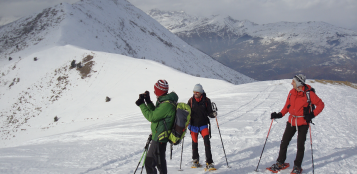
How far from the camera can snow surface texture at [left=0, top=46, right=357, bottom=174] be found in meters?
5.99

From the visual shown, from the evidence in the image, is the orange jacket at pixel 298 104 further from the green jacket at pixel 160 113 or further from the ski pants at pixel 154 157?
the ski pants at pixel 154 157

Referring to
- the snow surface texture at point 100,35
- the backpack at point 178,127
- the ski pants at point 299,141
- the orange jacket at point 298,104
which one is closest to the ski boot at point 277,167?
the ski pants at point 299,141

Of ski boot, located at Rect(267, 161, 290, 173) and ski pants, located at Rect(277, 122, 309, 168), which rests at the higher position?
ski pants, located at Rect(277, 122, 309, 168)

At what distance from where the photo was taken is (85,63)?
34875 mm

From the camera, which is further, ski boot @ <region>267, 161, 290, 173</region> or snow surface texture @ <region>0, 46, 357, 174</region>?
snow surface texture @ <region>0, 46, 357, 174</region>

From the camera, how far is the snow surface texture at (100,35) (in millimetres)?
47469

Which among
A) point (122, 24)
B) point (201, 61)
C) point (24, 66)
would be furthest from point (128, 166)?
point (201, 61)

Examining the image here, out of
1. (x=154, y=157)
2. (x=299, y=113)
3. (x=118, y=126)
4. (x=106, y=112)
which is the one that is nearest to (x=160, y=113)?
(x=154, y=157)

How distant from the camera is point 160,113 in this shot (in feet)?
12.6

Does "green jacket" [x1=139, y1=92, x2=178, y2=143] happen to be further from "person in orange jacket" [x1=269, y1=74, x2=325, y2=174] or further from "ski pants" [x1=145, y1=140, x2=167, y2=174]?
"person in orange jacket" [x1=269, y1=74, x2=325, y2=174]

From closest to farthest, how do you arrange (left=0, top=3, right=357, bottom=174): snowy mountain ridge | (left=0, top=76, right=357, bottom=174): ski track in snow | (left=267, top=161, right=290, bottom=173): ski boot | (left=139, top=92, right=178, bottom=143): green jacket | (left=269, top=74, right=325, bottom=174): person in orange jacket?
(left=139, top=92, right=178, bottom=143): green jacket → (left=269, top=74, right=325, bottom=174): person in orange jacket → (left=267, top=161, right=290, bottom=173): ski boot → (left=0, top=76, right=357, bottom=174): ski track in snow → (left=0, top=3, right=357, bottom=174): snowy mountain ridge

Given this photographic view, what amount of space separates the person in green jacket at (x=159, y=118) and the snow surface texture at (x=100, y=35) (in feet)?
143

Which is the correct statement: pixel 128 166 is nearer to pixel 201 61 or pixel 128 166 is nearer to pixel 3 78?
pixel 3 78

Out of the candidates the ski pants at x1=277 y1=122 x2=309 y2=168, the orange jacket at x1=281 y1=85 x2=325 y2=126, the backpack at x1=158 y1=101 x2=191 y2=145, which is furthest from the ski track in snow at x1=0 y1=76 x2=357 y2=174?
the backpack at x1=158 y1=101 x2=191 y2=145
